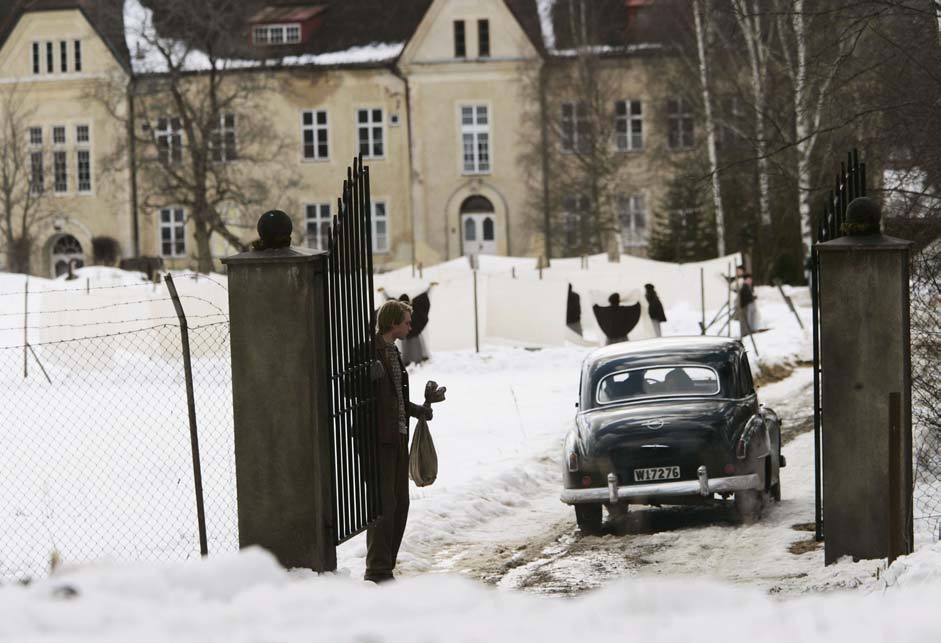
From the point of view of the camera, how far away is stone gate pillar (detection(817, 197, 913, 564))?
10.4m

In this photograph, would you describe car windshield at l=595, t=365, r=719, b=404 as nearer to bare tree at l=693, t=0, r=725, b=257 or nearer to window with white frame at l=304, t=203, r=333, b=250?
bare tree at l=693, t=0, r=725, b=257

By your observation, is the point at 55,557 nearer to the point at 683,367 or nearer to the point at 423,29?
the point at 683,367

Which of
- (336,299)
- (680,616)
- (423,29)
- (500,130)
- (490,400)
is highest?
(423,29)

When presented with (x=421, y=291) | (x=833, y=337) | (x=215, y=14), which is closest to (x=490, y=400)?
(x=421, y=291)

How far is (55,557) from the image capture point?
8.31 m

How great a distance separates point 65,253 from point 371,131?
13069 millimetres

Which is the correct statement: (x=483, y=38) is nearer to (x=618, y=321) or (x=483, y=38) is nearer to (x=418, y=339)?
(x=418, y=339)

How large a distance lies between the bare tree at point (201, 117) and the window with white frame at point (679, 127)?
14.4 m

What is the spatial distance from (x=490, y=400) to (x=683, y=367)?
11248 mm

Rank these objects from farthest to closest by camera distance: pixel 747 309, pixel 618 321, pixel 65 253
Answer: pixel 65 253, pixel 747 309, pixel 618 321

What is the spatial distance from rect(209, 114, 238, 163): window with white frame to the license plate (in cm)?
4032

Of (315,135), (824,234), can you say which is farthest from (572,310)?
(315,135)

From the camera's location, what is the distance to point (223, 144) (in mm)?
56750

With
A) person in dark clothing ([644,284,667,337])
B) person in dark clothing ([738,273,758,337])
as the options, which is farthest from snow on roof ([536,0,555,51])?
person in dark clothing ([738,273,758,337])
